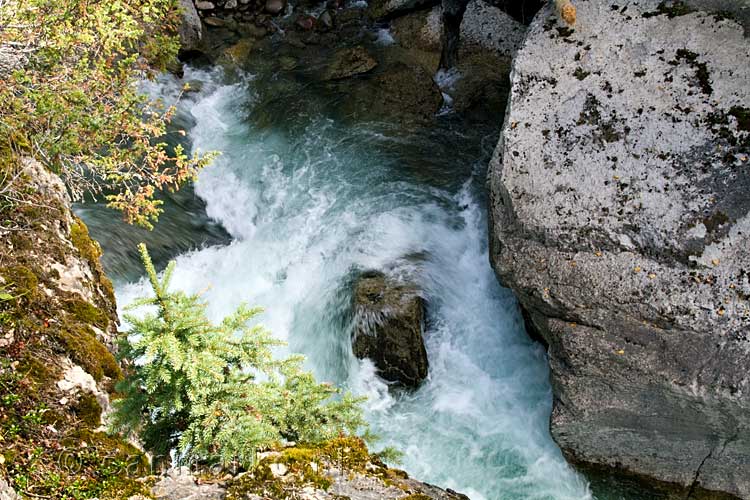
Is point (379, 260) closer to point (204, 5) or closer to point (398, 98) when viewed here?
point (398, 98)

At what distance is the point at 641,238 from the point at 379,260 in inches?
166

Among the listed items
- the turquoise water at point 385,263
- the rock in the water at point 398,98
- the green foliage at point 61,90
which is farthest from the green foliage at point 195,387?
the rock in the water at point 398,98

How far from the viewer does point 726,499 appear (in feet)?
24.6

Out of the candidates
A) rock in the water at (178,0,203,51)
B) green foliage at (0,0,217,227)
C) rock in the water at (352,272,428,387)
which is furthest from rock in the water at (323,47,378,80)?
green foliage at (0,0,217,227)

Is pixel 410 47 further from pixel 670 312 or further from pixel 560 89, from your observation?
pixel 670 312

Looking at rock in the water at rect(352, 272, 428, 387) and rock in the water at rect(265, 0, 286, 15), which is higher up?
rock in the water at rect(265, 0, 286, 15)

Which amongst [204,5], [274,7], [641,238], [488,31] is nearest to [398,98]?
[488,31]

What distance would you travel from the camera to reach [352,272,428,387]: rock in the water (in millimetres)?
9031

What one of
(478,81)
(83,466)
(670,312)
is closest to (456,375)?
(670,312)

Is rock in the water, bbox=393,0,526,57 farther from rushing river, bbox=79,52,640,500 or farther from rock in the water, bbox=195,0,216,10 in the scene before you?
rock in the water, bbox=195,0,216,10

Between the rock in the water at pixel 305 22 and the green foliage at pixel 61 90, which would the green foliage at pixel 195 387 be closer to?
the green foliage at pixel 61 90

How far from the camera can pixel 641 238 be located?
7.09 m

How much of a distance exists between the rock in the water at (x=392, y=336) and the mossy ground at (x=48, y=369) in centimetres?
403

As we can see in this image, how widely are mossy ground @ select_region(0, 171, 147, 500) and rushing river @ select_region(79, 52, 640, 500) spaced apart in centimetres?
350
